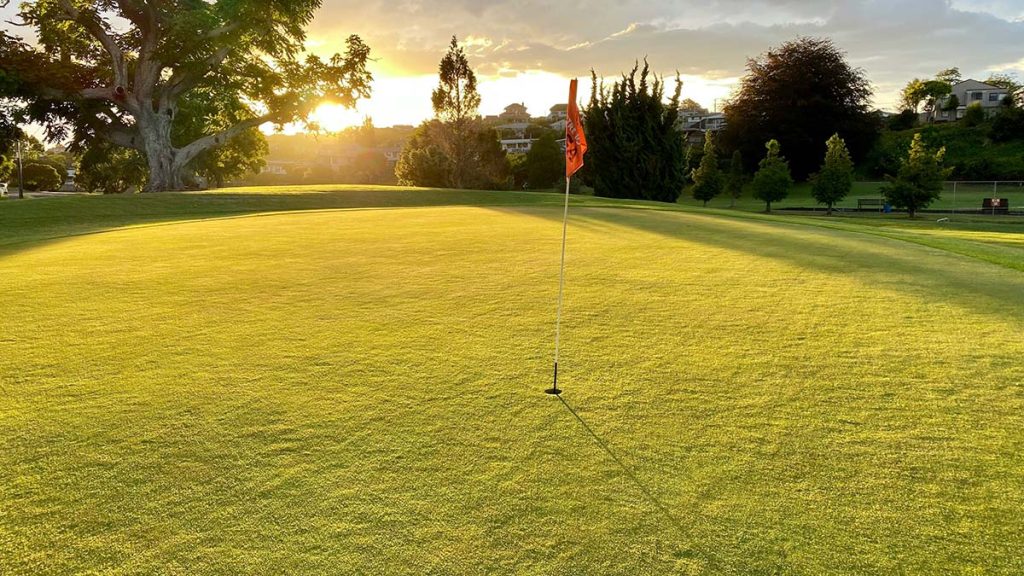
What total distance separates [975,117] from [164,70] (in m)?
74.2

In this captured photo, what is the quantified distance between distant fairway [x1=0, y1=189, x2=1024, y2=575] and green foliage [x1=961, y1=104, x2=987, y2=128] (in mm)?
69032

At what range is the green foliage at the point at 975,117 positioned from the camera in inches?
2360

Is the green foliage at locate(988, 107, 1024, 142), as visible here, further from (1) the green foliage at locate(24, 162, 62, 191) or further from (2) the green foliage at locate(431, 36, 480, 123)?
(1) the green foliage at locate(24, 162, 62, 191)

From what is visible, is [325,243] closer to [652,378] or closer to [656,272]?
[656,272]

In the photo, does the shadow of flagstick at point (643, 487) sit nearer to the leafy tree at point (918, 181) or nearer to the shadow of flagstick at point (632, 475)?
the shadow of flagstick at point (632, 475)

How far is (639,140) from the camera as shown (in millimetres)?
36875

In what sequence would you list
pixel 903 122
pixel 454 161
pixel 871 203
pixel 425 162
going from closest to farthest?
pixel 871 203, pixel 454 161, pixel 425 162, pixel 903 122

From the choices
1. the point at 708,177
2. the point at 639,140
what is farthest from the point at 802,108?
the point at 639,140

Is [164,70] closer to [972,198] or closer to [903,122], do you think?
[972,198]

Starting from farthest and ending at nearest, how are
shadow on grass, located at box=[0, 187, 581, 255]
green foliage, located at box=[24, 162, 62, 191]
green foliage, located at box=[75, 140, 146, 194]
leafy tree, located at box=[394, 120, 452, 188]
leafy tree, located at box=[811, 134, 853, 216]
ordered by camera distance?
green foliage, located at box=[24, 162, 62, 191] → green foliage, located at box=[75, 140, 146, 194] → leafy tree, located at box=[394, 120, 452, 188] → leafy tree, located at box=[811, 134, 853, 216] → shadow on grass, located at box=[0, 187, 581, 255]

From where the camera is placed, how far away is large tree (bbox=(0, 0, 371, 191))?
101ft

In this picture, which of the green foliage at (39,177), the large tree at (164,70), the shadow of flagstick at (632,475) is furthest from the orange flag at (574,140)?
the green foliage at (39,177)

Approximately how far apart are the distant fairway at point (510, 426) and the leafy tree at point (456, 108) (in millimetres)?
36504

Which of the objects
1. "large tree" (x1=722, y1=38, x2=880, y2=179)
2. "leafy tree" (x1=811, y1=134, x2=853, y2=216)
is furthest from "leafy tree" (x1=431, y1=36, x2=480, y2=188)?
"large tree" (x1=722, y1=38, x2=880, y2=179)
